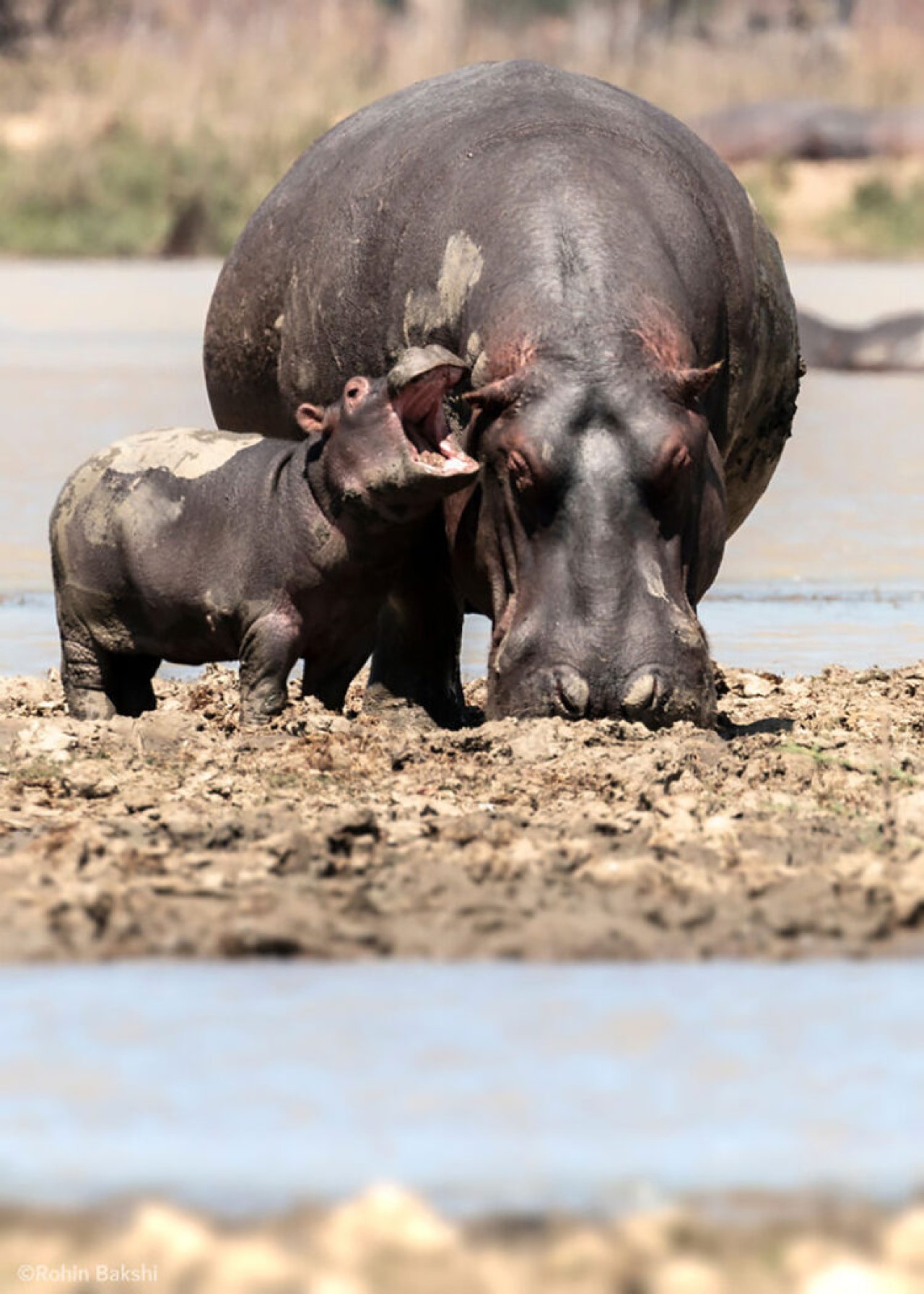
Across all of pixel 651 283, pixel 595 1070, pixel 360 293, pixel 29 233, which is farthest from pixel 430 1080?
pixel 29 233

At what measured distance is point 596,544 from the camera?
4820 millimetres

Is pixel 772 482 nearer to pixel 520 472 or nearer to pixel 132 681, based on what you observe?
pixel 132 681

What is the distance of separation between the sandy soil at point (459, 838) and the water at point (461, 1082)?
134 mm

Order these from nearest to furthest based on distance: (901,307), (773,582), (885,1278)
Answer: (885,1278) → (773,582) → (901,307)

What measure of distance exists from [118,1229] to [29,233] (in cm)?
2459

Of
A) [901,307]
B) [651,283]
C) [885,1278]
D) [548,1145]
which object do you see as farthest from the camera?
[901,307]

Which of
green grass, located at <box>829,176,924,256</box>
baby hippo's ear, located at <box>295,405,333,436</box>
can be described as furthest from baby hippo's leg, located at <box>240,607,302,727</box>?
green grass, located at <box>829,176,924,256</box>

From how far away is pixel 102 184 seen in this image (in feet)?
86.3

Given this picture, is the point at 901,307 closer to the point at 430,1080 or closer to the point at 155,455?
the point at 155,455

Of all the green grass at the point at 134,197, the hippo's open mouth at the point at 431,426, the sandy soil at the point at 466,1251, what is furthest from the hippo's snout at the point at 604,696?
the green grass at the point at 134,197

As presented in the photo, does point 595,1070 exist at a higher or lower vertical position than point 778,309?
lower

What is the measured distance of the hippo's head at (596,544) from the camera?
4.81 m

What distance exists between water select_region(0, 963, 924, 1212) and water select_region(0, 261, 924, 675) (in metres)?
3.81

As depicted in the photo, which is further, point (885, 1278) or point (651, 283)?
point (651, 283)
